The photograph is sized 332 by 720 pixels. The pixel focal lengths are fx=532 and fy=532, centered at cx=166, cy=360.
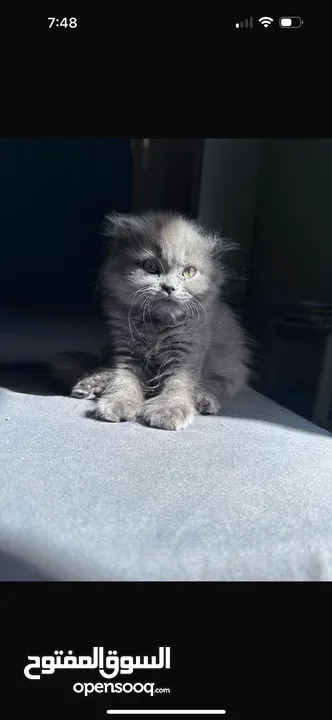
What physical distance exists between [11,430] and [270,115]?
2.43ft

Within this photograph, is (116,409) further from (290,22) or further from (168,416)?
(290,22)

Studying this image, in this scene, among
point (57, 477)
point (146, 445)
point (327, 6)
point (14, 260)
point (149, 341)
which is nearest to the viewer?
point (327, 6)

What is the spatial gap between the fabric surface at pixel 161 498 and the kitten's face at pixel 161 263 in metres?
0.28

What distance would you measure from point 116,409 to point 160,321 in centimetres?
25

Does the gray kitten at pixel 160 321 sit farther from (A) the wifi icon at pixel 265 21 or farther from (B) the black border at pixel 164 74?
(A) the wifi icon at pixel 265 21

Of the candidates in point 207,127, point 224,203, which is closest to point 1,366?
point 224,203

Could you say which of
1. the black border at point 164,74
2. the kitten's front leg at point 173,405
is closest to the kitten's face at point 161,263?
the kitten's front leg at point 173,405

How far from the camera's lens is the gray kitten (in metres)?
1.19

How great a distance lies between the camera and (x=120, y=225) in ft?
3.95

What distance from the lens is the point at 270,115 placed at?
0.72m

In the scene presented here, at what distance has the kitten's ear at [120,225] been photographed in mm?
1196
